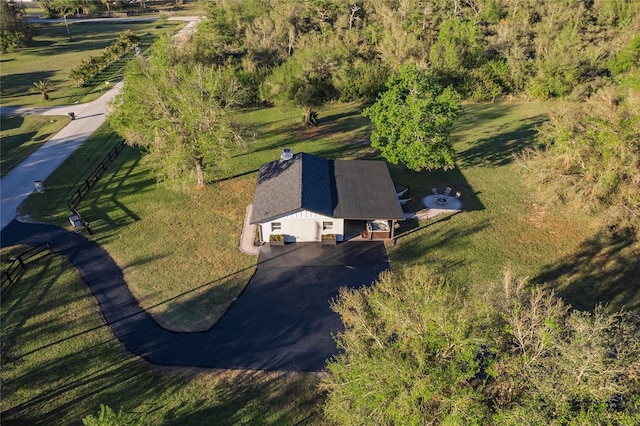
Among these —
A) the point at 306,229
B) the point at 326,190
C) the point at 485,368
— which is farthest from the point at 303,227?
the point at 485,368

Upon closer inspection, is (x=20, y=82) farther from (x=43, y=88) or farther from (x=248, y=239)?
(x=248, y=239)

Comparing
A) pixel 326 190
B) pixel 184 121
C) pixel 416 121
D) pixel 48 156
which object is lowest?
pixel 326 190

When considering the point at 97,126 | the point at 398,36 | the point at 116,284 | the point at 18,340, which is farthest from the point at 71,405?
the point at 398,36

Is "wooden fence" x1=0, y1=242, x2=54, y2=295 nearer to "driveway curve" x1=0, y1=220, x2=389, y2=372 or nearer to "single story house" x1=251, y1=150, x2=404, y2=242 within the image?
"driveway curve" x1=0, y1=220, x2=389, y2=372

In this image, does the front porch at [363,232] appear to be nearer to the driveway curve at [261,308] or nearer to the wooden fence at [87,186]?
the driveway curve at [261,308]

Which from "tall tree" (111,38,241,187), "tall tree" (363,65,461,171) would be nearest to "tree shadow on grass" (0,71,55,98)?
"tall tree" (111,38,241,187)

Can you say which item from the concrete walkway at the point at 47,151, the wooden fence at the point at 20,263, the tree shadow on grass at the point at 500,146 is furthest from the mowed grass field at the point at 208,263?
the concrete walkway at the point at 47,151
